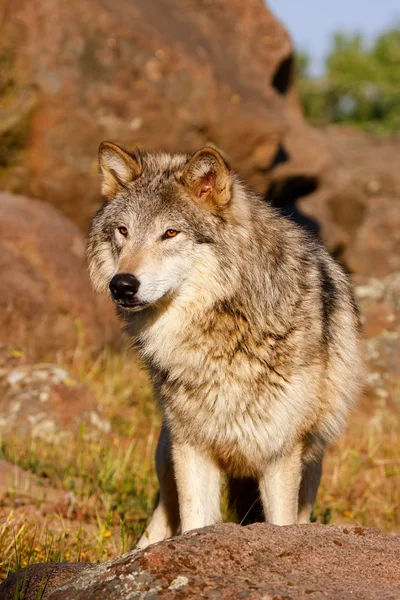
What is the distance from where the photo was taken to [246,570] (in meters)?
2.90

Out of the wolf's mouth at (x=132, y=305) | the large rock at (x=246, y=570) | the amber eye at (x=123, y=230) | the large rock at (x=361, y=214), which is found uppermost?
the large rock at (x=361, y=214)

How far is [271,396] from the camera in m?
4.38

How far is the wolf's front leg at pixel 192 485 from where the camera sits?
14.9 ft

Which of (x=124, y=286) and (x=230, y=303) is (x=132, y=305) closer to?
(x=124, y=286)

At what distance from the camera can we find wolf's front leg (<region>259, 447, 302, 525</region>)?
4.51 metres

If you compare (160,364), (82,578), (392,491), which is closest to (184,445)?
(160,364)

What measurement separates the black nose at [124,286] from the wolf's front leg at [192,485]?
0.93 m

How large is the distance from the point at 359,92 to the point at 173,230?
20.5 m

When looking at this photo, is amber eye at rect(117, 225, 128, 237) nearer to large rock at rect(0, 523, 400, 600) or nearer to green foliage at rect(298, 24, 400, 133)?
large rock at rect(0, 523, 400, 600)

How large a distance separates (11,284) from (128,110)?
293cm

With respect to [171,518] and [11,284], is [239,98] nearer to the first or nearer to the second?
[11,284]

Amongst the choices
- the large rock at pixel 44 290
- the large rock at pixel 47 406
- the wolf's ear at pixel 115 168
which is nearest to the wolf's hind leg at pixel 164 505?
the wolf's ear at pixel 115 168

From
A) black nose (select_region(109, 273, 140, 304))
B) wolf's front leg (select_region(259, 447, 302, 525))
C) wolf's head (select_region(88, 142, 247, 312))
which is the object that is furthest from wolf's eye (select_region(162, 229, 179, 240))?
wolf's front leg (select_region(259, 447, 302, 525))

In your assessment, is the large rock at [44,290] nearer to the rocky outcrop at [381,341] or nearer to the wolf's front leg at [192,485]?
the rocky outcrop at [381,341]
